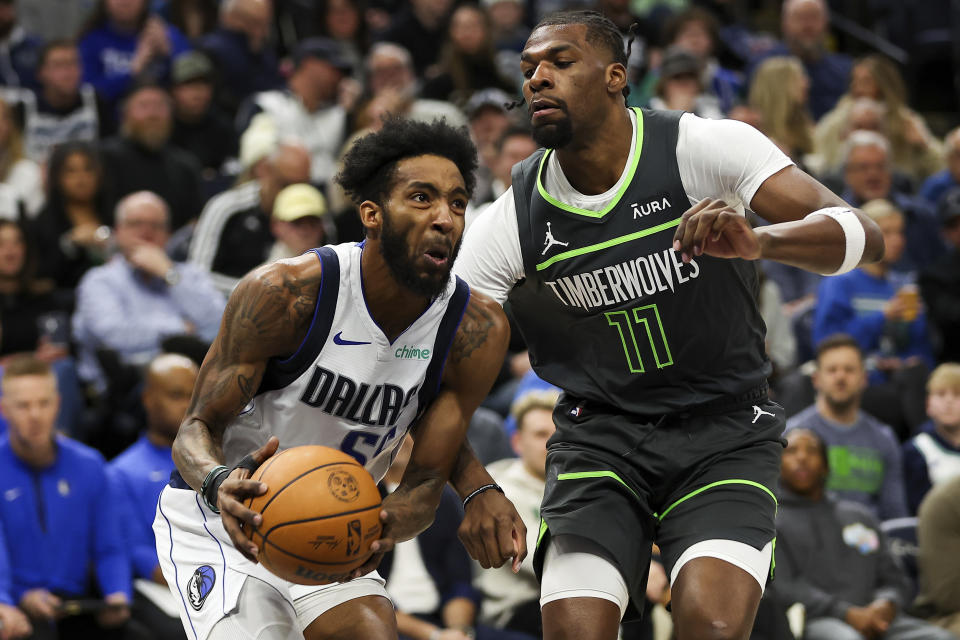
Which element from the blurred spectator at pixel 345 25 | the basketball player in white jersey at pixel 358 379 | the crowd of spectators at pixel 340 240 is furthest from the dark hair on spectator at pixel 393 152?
the blurred spectator at pixel 345 25

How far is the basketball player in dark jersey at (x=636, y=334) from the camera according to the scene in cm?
420

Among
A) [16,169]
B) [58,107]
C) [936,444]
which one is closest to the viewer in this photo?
[936,444]

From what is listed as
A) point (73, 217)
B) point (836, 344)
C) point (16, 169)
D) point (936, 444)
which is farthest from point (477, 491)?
point (16, 169)

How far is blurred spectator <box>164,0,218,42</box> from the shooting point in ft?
38.0

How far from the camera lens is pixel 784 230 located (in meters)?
3.85

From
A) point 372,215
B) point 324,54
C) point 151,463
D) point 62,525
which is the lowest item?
point 62,525

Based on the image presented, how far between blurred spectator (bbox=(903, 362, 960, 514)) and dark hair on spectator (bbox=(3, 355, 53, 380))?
5.26 meters

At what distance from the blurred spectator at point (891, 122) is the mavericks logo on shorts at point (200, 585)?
27.5 feet

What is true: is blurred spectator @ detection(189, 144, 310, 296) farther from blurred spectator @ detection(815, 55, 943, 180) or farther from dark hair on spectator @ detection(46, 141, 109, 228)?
blurred spectator @ detection(815, 55, 943, 180)

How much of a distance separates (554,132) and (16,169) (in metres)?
6.18

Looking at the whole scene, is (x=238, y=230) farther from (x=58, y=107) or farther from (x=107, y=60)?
(x=107, y=60)

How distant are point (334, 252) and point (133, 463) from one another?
11.0ft

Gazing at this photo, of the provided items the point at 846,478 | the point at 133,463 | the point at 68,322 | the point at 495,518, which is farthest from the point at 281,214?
the point at 495,518

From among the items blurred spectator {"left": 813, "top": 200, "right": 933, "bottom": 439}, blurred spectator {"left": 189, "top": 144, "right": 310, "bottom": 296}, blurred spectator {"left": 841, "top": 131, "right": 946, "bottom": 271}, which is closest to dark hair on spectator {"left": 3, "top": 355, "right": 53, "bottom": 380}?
blurred spectator {"left": 189, "top": 144, "right": 310, "bottom": 296}
